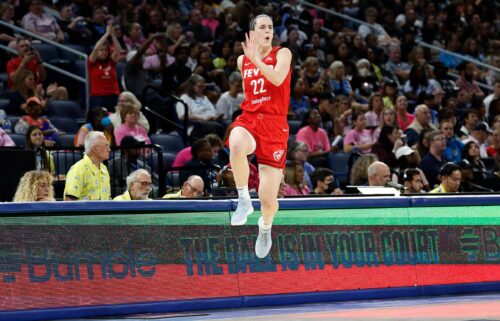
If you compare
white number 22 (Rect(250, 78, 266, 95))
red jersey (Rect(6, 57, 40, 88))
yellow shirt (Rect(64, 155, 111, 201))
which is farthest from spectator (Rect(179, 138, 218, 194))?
white number 22 (Rect(250, 78, 266, 95))

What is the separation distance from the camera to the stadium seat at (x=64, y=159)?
533 inches

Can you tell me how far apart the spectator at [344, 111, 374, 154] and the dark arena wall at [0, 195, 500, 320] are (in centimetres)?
460

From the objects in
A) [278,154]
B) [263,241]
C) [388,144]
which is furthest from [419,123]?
[278,154]

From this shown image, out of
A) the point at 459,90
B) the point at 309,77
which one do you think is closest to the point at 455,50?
the point at 459,90

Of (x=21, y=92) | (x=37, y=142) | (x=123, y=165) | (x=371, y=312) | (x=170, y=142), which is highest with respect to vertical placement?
(x=21, y=92)

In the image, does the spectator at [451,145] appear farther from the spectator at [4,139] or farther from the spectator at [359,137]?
the spectator at [4,139]

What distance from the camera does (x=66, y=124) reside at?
15.5m

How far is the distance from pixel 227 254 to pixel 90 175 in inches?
71.2

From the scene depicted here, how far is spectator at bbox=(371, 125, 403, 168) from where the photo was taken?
630 inches

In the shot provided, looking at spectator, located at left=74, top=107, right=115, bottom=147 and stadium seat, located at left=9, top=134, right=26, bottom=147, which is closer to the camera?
stadium seat, located at left=9, top=134, right=26, bottom=147

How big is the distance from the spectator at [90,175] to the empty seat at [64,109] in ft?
13.6

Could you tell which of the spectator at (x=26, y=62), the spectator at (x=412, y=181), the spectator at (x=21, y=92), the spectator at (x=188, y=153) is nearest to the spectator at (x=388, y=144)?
the spectator at (x=412, y=181)

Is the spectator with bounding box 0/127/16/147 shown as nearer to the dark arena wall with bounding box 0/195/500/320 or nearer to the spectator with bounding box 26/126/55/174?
the spectator with bounding box 26/126/55/174

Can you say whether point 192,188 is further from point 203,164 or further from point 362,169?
point 362,169
